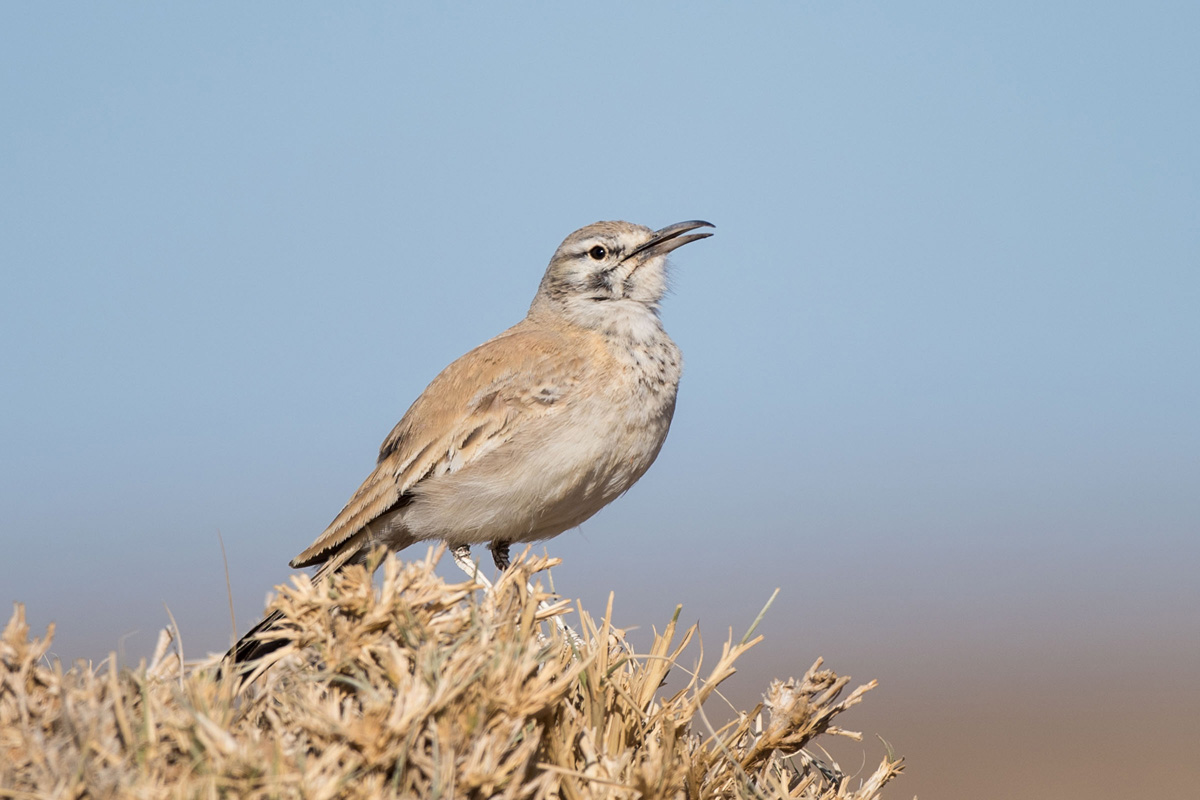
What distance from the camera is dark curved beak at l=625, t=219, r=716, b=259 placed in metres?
6.26

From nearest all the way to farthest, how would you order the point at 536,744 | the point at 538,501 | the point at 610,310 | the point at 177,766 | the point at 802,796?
the point at 177,766 → the point at 536,744 → the point at 802,796 → the point at 538,501 → the point at 610,310

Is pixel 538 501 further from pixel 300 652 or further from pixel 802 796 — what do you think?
pixel 300 652

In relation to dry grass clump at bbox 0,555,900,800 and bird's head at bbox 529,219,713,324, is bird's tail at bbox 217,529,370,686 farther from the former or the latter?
bird's head at bbox 529,219,713,324

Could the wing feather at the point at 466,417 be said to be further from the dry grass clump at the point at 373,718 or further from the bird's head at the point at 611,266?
the dry grass clump at the point at 373,718

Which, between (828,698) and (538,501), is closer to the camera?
(828,698)

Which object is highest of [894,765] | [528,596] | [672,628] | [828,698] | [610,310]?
[610,310]

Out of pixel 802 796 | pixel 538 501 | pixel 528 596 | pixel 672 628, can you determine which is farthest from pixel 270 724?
pixel 538 501

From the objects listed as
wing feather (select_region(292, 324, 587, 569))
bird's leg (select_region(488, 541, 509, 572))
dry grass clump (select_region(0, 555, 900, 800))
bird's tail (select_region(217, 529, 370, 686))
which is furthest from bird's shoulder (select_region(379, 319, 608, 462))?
dry grass clump (select_region(0, 555, 900, 800))

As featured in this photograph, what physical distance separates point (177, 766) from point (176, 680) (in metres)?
0.47

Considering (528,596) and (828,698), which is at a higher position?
(528,596)

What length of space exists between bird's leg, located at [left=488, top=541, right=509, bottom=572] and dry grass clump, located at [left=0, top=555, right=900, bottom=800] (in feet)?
9.30

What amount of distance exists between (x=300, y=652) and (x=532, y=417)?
2.96 m

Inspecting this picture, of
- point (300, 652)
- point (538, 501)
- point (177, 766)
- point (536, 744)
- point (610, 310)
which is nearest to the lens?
point (177, 766)

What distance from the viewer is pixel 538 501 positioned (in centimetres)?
513
